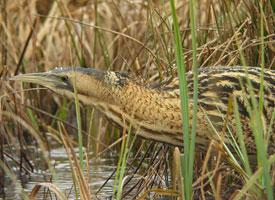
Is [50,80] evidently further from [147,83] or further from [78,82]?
[147,83]

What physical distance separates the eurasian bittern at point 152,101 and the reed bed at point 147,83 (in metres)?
0.08

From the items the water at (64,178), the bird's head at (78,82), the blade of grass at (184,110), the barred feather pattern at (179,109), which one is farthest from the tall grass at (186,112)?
the water at (64,178)

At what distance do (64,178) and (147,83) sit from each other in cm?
136

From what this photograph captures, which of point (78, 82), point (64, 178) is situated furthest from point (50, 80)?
point (64, 178)

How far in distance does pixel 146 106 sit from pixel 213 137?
0.28 m

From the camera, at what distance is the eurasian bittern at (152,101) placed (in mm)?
3338

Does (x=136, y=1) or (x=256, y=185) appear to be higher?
(x=136, y=1)

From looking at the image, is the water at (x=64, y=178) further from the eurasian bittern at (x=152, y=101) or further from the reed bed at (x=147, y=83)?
the eurasian bittern at (x=152, y=101)

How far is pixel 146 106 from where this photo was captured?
132 inches

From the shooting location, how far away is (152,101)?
3377 millimetres

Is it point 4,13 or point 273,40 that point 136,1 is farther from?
point 273,40

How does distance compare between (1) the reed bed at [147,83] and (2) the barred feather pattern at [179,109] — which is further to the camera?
(2) the barred feather pattern at [179,109]

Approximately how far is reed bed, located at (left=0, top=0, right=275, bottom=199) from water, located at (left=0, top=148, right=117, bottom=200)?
57 millimetres

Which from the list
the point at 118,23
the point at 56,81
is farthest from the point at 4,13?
the point at 56,81
